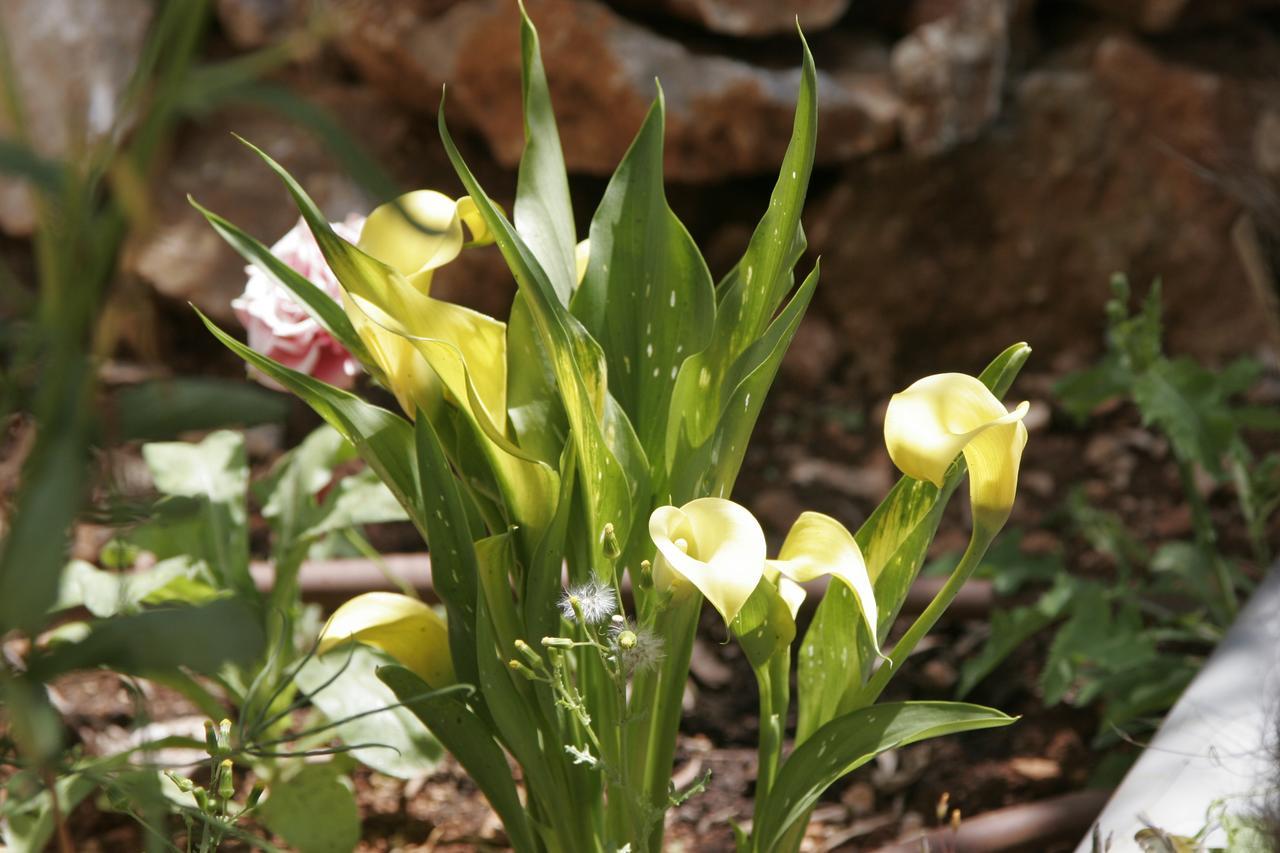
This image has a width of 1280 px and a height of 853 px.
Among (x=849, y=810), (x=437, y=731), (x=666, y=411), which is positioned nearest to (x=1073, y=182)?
(x=849, y=810)

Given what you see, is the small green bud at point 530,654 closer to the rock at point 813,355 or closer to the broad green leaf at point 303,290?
the broad green leaf at point 303,290

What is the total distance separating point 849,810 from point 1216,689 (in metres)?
0.41

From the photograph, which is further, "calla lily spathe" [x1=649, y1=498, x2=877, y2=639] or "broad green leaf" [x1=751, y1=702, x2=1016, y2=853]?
"broad green leaf" [x1=751, y1=702, x2=1016, y2=853]

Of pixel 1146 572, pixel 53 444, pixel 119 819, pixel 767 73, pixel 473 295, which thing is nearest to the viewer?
pixel 53 444

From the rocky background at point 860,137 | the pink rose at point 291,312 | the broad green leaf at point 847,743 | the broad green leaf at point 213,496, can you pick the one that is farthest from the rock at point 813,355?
the broad green leaf at point 847,743

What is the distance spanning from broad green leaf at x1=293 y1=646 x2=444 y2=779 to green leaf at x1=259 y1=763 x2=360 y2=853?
58 mm

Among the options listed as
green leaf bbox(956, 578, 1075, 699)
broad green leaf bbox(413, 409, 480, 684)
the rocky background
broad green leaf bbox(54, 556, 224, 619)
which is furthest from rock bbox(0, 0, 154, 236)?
green leaf bbox(956, 578, 1075, 699)

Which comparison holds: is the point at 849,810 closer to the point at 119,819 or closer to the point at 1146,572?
the point at 1146,572

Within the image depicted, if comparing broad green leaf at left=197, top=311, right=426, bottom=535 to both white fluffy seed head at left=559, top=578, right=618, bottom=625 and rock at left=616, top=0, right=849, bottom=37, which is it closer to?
white fluffy seed head at left=559, top=578, right=618, bottom=625

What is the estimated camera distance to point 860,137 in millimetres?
2023

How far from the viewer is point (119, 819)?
4.02ft

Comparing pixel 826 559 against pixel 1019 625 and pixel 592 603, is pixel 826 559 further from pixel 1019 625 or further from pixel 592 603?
pixel 1019 625

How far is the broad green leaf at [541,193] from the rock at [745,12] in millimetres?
1145

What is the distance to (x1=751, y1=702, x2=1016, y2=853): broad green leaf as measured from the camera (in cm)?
74
